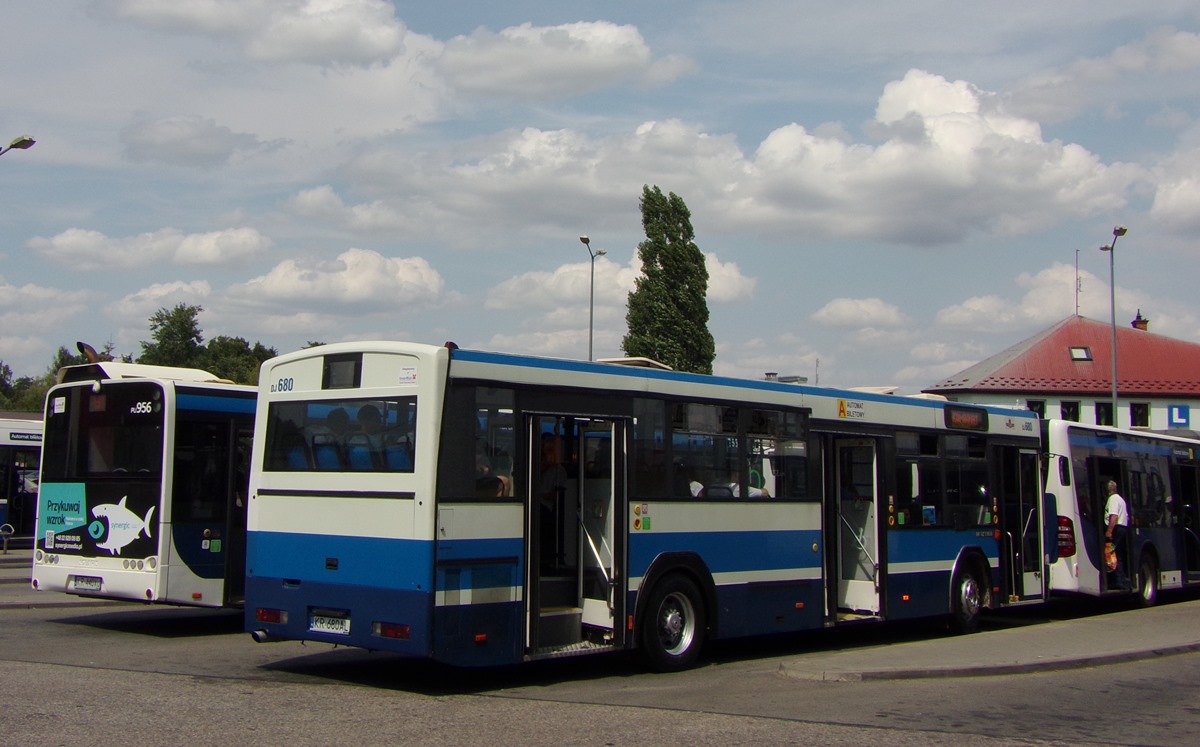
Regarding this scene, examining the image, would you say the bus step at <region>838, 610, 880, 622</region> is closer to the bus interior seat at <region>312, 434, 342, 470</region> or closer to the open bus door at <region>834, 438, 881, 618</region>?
the open bus door at <region>834, 438, 881, 618</region>

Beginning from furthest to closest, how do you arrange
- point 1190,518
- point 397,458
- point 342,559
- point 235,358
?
point 235,358 < point 1190,518 < point 342,559 < point 397,458

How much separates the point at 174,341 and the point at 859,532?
86819 millimetres

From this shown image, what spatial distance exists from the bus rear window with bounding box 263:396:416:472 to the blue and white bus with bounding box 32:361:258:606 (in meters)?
3.15

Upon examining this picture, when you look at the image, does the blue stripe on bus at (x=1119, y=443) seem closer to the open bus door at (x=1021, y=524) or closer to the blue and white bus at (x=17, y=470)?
the open bus door at (x=1021, y=524)

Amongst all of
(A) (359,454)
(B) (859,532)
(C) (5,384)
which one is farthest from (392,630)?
(C) (5,384)

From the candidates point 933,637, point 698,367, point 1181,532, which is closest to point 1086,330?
point 698,367

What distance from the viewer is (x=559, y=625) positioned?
11469 millimetres

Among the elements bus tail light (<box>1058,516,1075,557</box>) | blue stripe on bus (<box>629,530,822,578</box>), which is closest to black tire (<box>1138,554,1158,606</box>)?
bus tail light (<box>1058,516,1075,557</box>)

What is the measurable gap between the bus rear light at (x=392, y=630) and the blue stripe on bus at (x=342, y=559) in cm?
31

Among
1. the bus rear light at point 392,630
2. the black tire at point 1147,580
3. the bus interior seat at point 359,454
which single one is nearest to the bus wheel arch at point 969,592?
the black tire at point 1147,580

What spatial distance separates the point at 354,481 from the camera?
10.7m

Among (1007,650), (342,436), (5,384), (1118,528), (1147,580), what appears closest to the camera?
(342,436)

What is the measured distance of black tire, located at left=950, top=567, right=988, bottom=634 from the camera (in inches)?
640

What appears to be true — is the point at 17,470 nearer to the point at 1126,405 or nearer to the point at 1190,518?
the point at 1190,518
